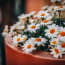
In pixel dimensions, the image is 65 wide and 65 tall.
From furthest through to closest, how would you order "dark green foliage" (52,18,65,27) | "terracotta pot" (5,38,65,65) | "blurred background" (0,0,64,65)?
1. "blurred background" (0,0,64,65)
2. "dark green foliage" (52,18,65,27)
3. "terracotta pot" (5,38,65,65)

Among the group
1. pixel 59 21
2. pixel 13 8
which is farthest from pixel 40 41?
pixel 13 8

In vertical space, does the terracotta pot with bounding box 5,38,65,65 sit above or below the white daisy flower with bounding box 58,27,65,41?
below

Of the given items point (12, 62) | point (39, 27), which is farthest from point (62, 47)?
point (12, 62)

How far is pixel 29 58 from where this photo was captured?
2.29 feet

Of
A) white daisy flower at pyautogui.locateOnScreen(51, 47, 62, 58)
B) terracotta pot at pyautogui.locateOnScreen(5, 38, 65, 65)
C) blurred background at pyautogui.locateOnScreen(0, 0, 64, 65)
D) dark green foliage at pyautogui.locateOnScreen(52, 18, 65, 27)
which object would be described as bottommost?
terracotta pot at pyautogui.locateOnScreen(5, 38, 65, 65)

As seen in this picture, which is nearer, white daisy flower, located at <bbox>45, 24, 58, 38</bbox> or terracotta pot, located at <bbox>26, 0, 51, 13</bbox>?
white daisy flower, located at <bbox>45, 24, 58, 38</bbox>

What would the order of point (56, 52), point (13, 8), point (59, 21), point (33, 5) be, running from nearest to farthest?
point (56, 52)
point (59, 21)
point (13, 8)
point (33, 5)

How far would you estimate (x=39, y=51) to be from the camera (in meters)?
0.73

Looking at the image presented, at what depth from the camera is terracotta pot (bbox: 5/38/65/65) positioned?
2.13 ft

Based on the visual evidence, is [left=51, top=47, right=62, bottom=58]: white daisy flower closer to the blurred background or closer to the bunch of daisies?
the bunch of daisies

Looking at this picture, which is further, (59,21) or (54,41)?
(59,21)

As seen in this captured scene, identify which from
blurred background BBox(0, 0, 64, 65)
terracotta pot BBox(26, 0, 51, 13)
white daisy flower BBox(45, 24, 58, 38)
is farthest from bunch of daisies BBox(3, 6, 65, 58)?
terracotta pot BBox(26, 0, 51, 13)

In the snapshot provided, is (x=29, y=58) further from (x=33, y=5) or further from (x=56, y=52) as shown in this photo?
(x=33, y=5)

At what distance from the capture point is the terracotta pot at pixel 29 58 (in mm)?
650
